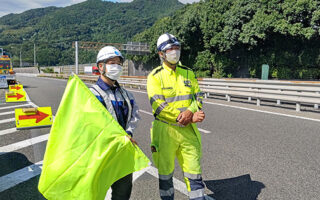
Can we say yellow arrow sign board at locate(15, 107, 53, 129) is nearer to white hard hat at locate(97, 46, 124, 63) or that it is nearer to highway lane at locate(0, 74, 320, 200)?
highway lane at locate(0, 74, 320, 200)

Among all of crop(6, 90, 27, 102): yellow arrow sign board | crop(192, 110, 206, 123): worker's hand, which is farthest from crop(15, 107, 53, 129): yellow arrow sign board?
crop(6, 90, 27, 102): yellow arrow sign board

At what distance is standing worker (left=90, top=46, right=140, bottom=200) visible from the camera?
262 centimetres

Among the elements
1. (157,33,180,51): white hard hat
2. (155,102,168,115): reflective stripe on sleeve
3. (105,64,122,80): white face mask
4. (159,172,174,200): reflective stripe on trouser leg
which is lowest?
Answer: (159,172,174,200): reflective stripe on trouser leg

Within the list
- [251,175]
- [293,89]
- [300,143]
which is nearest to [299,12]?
[293,89]

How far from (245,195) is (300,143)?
9.82 feet

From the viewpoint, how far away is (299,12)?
20.5 metres

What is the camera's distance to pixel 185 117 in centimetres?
286

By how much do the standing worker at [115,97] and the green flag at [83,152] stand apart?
0.25m

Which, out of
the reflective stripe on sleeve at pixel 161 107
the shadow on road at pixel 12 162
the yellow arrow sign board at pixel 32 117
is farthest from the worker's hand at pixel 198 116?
the yellow arrow sign board at pixel 32 117

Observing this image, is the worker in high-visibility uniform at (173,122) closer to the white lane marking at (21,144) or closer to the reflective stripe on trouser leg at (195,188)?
the reflective stripe on trouser leg at (195,188)

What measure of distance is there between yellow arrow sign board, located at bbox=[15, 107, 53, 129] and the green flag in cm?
600

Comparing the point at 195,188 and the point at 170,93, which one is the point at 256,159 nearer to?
the point at 195,188

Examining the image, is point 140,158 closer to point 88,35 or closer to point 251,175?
point 251,175

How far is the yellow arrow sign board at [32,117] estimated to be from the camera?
7.57 meters
